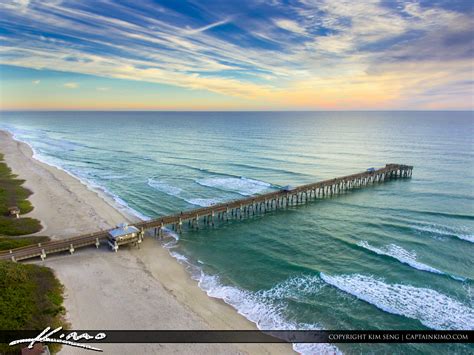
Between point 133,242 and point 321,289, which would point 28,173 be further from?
point 321,289

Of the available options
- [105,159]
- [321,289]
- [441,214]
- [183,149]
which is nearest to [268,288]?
[321,289]

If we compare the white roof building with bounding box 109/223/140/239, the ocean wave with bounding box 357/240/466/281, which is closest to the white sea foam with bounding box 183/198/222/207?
the white roof building with bounding box 109/223/140/239

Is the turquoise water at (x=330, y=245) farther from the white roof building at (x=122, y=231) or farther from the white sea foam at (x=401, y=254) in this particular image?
the white roof building at (x=122, y=231)

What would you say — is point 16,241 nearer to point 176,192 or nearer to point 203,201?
point 203,201

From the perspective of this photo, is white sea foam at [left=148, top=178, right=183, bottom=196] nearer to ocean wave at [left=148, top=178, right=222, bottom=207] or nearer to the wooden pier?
ocean wave at [left=148, top=178, right=222, bottom=207]

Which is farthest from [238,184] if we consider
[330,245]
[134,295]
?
[134,295]

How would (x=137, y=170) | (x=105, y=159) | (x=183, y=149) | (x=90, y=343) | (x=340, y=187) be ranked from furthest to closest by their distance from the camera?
(x=183, y=149) → (x=105, y=159) → (x=137, y=170) → (x=340, y=187) → (x=90, y=343)

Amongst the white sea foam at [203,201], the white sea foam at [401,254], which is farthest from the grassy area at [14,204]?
the white sea foam at [401,254]
